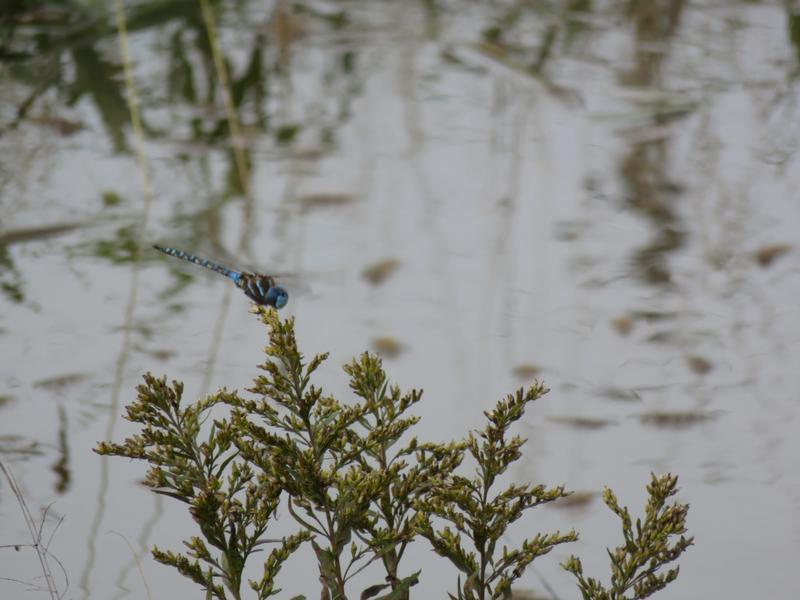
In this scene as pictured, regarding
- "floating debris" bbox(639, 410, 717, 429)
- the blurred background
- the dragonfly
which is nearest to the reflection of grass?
the blurred background

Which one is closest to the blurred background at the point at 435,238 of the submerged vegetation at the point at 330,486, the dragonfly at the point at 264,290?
the dragonfly at the point at 264,290

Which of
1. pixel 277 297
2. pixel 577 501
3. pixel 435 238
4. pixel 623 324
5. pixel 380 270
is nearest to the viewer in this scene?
pixel 277 297

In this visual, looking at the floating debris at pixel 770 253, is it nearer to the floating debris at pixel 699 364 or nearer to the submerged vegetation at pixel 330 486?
the floating debris at pixel 699 364

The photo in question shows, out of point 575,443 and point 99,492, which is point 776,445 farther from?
point 99,492

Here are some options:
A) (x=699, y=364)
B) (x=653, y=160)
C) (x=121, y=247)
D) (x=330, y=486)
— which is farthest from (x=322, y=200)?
(x=330, y=486)

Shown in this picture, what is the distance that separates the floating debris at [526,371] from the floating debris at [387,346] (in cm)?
23

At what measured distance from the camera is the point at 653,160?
10.5ft

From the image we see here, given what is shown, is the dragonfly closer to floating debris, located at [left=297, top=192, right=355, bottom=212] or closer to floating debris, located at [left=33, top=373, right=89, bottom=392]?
floating debris, located at [left=33, top=373, right=89, bottom=392]

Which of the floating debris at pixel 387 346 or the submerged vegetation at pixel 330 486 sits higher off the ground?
the submerged vegetation at pixel 330 486

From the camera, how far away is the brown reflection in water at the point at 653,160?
2.72 meters

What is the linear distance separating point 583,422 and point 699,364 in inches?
12.7

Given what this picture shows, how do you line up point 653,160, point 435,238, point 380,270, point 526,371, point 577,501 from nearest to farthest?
point 577,501
point 526,371
point 380,270
point 435,238
point 653,160

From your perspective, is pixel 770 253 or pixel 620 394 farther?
pixel 770 253

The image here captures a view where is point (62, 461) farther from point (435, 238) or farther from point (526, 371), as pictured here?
point (435, 238)
